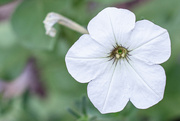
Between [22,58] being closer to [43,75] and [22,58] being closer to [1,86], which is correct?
[43,75]

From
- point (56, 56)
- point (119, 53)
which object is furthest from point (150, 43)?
point (56, 56)

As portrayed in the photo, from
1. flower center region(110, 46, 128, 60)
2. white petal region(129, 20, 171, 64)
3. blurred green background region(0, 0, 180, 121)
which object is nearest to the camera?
white petal region(129, 20, 171, 64)

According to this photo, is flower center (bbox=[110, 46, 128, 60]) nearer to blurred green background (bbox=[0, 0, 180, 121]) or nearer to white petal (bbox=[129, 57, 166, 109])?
white petal (bbox=[129, 57, 166, 109])

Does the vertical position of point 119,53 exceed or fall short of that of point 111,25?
it falls short

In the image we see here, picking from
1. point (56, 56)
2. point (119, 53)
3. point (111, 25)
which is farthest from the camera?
point (56, 56)

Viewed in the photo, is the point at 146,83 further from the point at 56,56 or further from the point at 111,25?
the point at 56,56

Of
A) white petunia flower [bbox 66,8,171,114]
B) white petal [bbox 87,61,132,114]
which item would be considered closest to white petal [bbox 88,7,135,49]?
white petunia flower [bbox 66,8,171,114]
